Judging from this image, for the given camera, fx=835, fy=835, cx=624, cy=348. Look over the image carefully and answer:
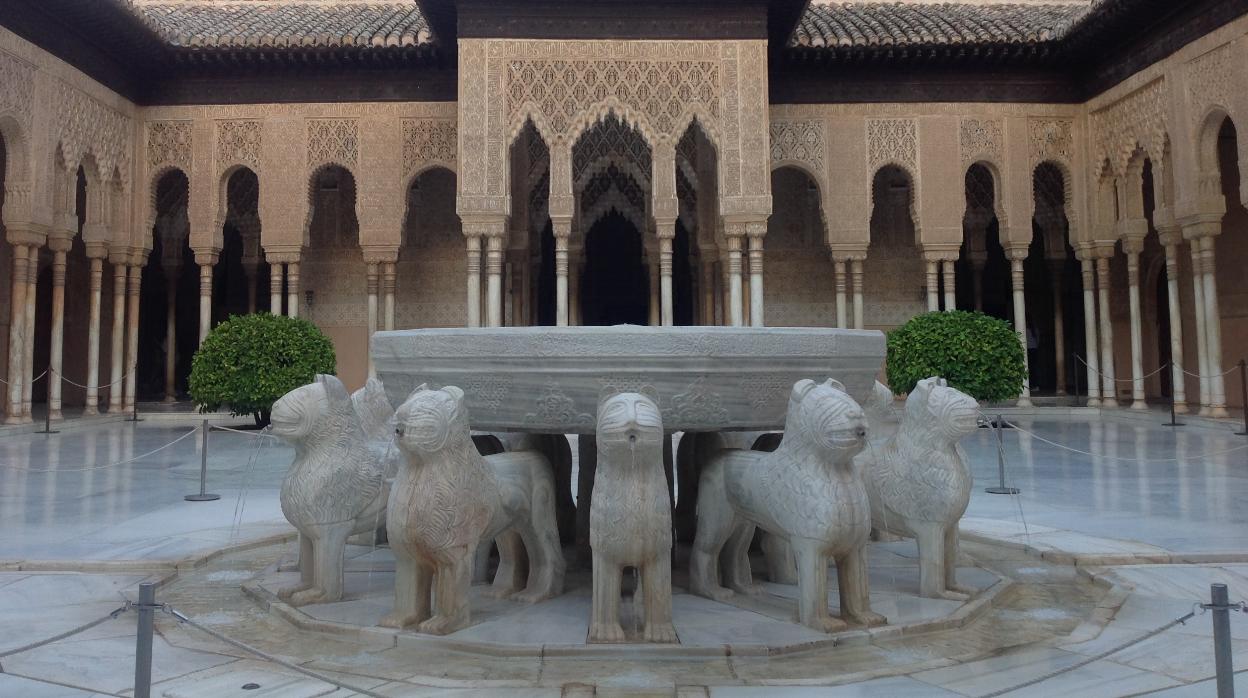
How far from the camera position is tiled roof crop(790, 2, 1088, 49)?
1381cm

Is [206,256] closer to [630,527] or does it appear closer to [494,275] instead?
[494,275]

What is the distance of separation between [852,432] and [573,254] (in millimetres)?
13694

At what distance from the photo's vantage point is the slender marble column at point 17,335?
39.1 feet

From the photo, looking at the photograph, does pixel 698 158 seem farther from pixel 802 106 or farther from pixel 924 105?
pixel 924 105

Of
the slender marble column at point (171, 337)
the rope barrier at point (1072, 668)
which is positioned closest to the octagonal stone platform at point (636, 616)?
the rope barrier at point (1072, 668)

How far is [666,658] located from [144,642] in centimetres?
144

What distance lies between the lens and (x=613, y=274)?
18.3m

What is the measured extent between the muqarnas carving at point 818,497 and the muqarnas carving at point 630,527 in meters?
0.44

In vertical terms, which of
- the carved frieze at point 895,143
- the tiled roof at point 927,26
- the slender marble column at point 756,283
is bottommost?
the slender marble column at point 756,283

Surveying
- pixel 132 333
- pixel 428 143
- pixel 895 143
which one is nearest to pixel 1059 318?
pixel 895 143

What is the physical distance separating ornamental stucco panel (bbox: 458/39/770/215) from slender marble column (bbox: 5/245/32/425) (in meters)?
6.41

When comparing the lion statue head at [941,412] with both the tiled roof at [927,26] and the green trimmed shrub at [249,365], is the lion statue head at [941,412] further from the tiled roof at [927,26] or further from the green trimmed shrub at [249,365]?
the tiled roof at [927,26]

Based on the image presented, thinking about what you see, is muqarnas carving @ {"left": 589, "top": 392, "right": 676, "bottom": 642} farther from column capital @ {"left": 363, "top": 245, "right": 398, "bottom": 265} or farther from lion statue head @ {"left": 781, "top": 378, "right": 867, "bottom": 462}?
column capital @ {"left": 363, "top": 245, "right": 398, "bottom": 265}

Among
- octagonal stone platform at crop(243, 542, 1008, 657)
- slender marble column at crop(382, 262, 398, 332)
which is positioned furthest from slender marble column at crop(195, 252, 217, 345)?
octagonal stone platform at crop(243, 542, 1008, 657)
